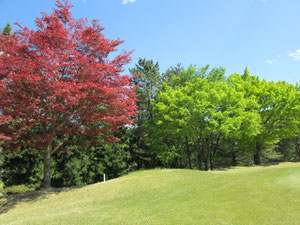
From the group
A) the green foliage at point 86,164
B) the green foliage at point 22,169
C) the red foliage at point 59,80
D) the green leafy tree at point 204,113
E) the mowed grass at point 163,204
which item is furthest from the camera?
the green leafy tree at point 204,113

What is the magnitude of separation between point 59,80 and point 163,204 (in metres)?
9.17

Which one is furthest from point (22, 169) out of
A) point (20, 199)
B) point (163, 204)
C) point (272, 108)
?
point (272, 108)

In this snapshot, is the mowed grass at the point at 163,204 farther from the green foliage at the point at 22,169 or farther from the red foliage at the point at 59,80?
the green foliage at the point at 22,169

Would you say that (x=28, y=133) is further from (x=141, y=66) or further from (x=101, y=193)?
(x=141, y=66)

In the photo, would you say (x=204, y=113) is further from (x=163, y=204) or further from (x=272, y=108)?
(x=163, y=204)

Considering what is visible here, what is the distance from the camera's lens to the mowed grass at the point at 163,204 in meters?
8.10

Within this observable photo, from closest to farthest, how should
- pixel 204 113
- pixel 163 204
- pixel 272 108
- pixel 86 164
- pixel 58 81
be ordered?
pixel 163 204, pixel 58 81, pixel 204 113, pixel 86 164, pixel 272 108

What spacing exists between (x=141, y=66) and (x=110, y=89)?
24.9 metres

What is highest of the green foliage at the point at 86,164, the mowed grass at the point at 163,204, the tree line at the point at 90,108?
the tree line at the point at 90,108

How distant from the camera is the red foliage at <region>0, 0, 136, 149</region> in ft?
36.8

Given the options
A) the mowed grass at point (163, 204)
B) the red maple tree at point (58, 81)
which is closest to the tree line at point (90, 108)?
the red maple tree at point (58, 81)

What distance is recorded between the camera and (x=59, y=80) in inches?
514

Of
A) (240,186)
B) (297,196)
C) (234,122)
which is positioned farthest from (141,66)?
(297,196)

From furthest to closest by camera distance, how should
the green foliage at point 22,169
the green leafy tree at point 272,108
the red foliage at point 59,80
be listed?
the green leafy tree at point 272,108
the green foliage at point 22,169
the red foliage at point 59,80
